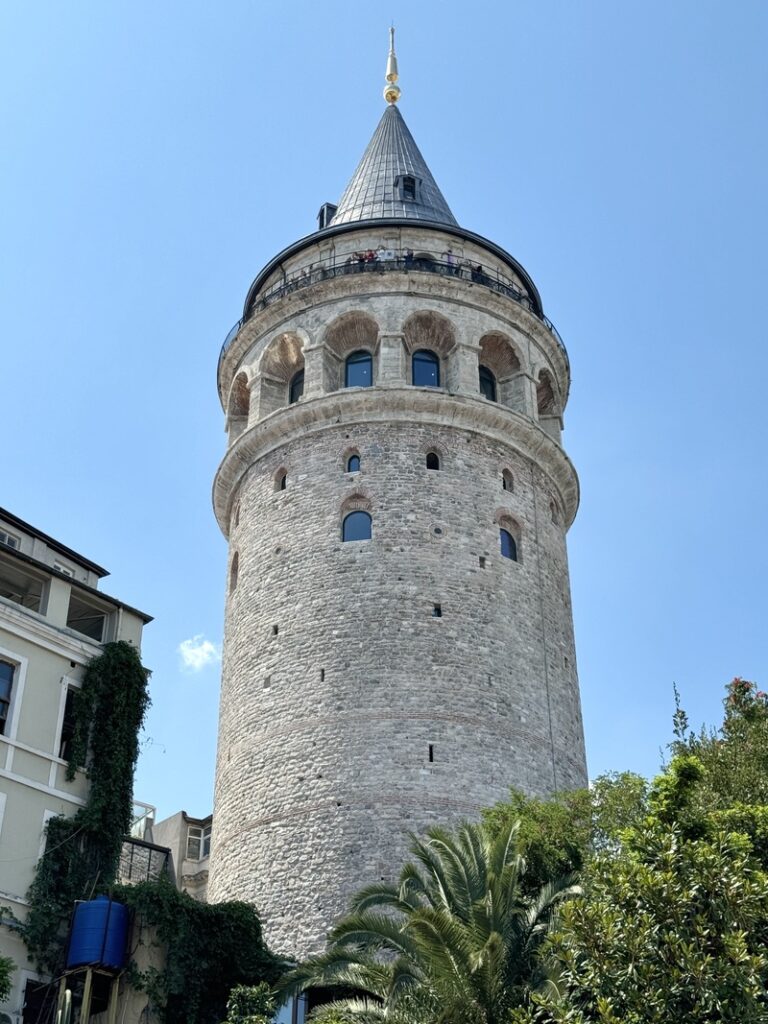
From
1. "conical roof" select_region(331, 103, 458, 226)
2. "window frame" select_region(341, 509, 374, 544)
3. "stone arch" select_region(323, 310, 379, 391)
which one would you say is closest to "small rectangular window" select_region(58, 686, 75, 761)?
"window frame" select_region(341, 509, 374, 544)

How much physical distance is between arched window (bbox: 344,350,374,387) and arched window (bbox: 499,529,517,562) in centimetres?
545

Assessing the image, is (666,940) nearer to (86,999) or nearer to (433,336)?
(86,999)

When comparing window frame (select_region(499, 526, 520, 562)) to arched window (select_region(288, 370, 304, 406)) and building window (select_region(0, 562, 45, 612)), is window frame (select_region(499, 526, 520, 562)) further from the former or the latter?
building window (select_region(0, 562, 45, 612))

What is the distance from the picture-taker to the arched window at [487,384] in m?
37.7

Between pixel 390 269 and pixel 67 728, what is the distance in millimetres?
17603

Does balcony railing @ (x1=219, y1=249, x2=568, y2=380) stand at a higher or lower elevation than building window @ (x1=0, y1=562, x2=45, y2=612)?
higher

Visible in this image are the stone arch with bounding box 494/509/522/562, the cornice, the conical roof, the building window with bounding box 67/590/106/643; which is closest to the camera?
the building window with bounding box 67/590/106/643

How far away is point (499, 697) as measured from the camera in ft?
104

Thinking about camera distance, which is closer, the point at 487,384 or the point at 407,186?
the point at 487,384

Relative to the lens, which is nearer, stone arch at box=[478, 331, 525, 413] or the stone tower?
the stone tower

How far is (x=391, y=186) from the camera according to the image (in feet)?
138

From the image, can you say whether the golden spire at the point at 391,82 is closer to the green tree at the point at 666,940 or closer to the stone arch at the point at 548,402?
the stone arch at the point at 548,402

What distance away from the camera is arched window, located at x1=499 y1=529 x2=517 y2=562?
1353 inches

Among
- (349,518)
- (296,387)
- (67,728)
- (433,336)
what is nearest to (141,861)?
(67,728)
